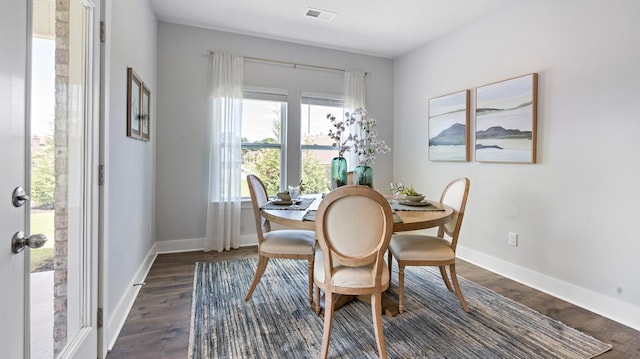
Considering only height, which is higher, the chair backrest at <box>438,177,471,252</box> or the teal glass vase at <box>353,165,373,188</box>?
the teal glass vase at <box>353,165,373,188</box>

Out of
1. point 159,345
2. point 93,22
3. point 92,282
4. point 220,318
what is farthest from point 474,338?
point 93,22

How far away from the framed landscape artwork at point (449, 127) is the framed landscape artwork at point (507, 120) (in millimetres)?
174

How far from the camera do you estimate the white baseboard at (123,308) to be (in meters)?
1.88

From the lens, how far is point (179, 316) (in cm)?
222

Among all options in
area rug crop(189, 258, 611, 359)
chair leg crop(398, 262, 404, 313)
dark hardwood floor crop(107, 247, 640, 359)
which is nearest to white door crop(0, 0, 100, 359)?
dark hardwood floor crop(107, 247, 640, 359)

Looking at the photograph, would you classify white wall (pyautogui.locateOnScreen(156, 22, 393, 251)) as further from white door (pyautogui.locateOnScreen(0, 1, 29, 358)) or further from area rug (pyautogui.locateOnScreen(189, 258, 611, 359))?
white door (pyautogui.locateOnScreen(0, 1, 29, 358))

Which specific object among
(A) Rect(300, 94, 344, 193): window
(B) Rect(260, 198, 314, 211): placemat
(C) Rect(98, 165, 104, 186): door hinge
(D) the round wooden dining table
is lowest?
(D) the round wooden dining table

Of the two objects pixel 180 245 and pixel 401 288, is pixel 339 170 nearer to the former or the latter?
pixel 401 288

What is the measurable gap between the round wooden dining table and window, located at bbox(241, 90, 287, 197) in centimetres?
174

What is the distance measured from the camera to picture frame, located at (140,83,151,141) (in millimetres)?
2795

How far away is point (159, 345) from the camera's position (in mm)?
1872

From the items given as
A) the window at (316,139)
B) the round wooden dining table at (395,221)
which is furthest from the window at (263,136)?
the round wooden dining table at (395,221)

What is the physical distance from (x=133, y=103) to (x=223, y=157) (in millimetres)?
1350

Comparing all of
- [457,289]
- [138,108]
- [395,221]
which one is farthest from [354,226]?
[138,108]
